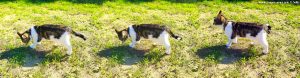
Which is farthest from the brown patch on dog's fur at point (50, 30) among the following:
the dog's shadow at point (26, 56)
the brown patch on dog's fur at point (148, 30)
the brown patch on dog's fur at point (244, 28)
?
the brown patch on dog's fur at point (244, 28)

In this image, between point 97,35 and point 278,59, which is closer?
point 278,59

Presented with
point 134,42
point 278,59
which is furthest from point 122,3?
point 278,59

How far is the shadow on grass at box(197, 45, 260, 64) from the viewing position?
10.9m

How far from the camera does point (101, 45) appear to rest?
38.4ft

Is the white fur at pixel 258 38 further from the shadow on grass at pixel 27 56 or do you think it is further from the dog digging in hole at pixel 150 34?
the shadow on grass at pixel 27 56

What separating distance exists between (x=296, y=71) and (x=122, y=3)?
249 inches

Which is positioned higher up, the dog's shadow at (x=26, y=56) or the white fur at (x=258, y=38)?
the white fur at (x=258, y=38)

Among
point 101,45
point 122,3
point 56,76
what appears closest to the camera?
point 56,76

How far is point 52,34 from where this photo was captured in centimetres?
1074

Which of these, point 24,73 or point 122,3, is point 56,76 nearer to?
point 24,73

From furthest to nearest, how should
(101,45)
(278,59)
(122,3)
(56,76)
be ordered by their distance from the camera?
(122,3) < (101,45) < (278,59) < (56,76)

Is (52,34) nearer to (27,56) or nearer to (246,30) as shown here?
(27,56)

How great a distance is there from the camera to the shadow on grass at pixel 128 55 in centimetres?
1089

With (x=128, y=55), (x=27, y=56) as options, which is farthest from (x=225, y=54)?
(x=27, y=56)
